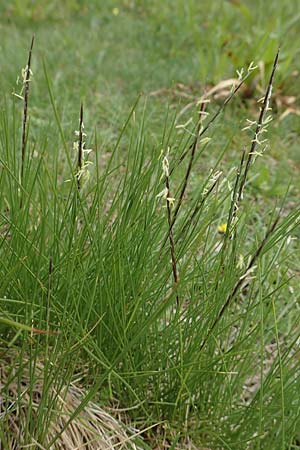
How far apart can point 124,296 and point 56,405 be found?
275mm

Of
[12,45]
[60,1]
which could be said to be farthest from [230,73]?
[60,1]

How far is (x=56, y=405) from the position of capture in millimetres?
1244

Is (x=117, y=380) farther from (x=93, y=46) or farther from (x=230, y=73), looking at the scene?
(x=93, y=46)

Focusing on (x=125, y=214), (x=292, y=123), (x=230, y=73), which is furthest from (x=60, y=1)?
(x=125, y=214)

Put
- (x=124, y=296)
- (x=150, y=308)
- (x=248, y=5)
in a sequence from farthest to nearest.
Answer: (x=248, y=5) → (x=150, y=308) → (x=124, y=296)

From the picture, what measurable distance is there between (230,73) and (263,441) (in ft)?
8.23

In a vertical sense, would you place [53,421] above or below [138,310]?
below

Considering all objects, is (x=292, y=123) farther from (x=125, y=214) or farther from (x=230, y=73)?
(x=125, y=214)

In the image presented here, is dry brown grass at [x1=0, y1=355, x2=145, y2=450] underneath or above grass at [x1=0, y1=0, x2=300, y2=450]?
underneath

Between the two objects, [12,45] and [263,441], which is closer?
[263,441]

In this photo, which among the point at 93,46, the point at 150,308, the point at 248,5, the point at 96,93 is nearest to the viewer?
the point at 150,308

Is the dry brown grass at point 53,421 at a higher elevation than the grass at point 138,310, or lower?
lower

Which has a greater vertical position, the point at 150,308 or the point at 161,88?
the point at 161,88

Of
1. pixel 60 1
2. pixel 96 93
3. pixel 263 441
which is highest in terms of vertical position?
pixel 60 1
